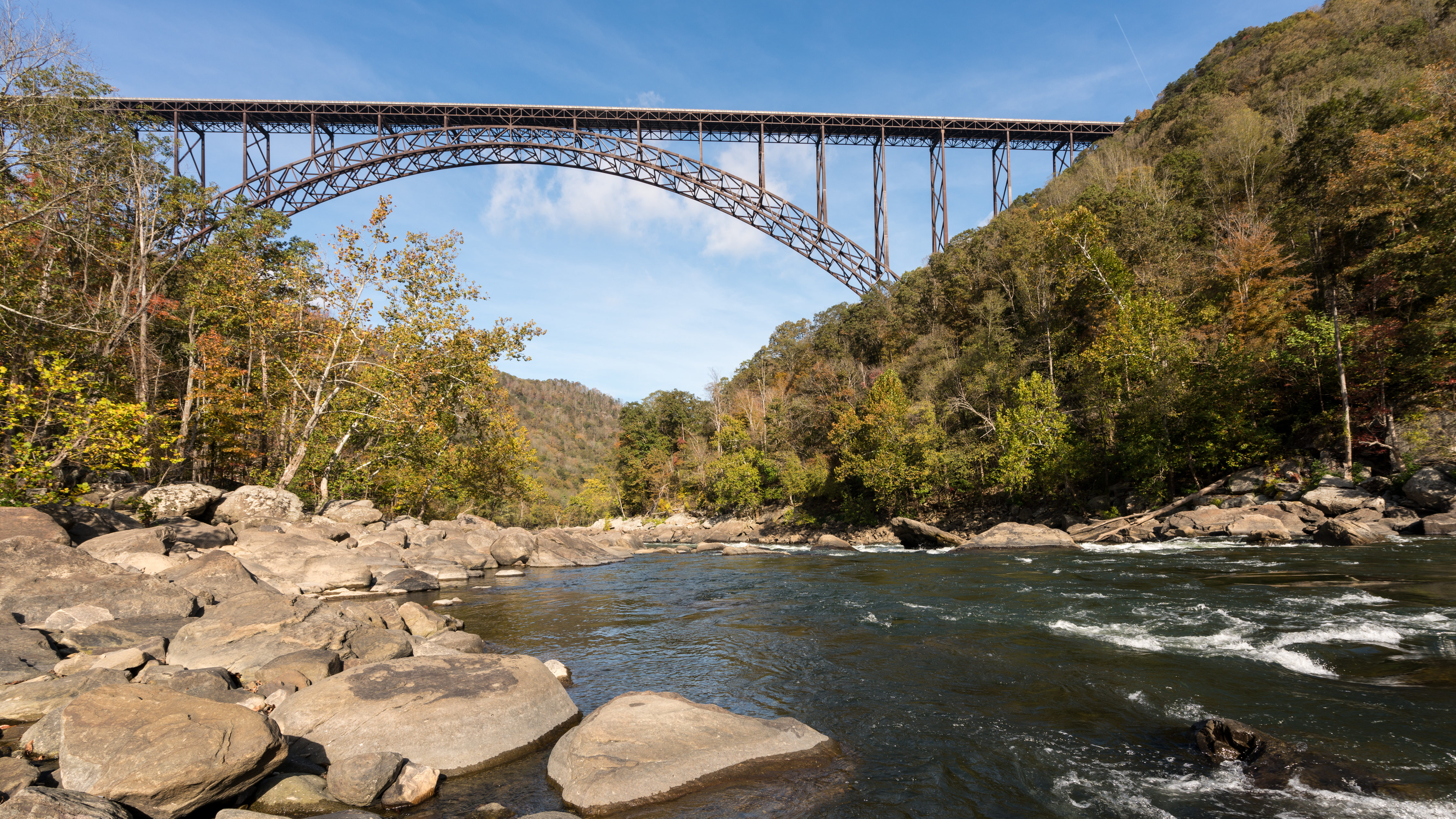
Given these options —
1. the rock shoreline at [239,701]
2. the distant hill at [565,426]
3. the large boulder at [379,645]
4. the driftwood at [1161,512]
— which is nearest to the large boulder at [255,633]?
the rock shoreline at [239,701]

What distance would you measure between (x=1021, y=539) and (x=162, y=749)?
24024 millimetres

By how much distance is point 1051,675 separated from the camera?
7129 mm

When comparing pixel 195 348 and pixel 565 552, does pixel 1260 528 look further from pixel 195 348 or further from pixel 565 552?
pixel 195 348

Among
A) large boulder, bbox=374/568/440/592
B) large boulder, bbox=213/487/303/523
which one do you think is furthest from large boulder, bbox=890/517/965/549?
large boulder, bbox=213/487/303/523

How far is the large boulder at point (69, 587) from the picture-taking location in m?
8.31

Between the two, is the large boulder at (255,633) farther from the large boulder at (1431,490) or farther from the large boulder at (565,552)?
the large boulder at (1431,490)

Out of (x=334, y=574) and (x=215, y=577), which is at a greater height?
(x=215, y=577)

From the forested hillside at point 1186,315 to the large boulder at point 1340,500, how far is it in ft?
5.08

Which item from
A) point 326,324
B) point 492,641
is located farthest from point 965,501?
point 326,324

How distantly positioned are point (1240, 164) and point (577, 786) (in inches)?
1612

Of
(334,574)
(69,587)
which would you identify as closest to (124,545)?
(69,587)

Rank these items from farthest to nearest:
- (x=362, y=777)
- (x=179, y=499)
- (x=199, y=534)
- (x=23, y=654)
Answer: (x=179, y=499), (x=199, y=534), (x=23, y=654), (x=362, y=777)

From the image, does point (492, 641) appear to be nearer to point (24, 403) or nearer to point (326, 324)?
point (24, 403)

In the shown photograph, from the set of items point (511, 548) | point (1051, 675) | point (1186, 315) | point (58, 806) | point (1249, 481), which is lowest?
point (511, 548)
